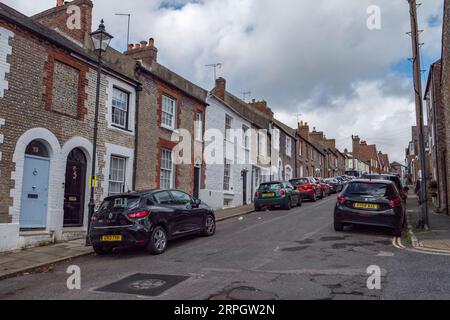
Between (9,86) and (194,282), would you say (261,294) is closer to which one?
(194,282)

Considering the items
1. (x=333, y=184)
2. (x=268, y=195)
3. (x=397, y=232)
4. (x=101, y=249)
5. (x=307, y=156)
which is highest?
(x=307, y=156)

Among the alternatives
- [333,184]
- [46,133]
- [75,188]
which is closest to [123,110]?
[75,188]

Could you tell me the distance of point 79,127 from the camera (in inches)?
488

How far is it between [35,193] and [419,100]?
1225cm

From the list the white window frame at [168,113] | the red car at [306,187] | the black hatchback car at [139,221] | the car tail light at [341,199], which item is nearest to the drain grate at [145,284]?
the black hatchback car at [139,221]

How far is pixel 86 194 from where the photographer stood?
12648 mm

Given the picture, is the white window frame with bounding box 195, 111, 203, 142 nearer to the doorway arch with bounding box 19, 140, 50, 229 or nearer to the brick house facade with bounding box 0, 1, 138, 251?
the brick house facade with bounding box 0, 1, 138, 251

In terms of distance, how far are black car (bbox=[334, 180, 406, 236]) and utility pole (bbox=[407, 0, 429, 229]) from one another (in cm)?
110

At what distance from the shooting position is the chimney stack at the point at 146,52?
16.9 m

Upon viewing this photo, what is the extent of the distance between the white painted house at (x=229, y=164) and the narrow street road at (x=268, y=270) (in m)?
10.4

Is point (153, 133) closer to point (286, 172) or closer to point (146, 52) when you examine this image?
point (146, 52)

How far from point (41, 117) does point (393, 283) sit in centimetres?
1020

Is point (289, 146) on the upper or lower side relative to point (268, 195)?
upper

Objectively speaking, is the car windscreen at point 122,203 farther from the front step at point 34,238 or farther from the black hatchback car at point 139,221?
the front step at point 34,238
